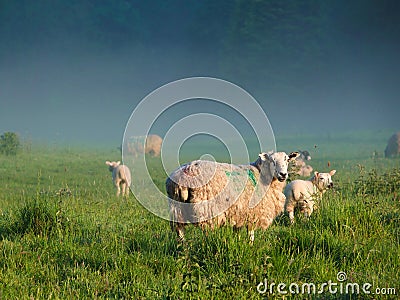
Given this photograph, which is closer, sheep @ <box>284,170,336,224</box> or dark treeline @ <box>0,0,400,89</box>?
sheep @ <box>284,170,336,224</box>

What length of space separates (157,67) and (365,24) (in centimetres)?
4549

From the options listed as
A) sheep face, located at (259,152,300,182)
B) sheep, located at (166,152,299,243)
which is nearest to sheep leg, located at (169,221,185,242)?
sheep, located at (166,152,299,243)

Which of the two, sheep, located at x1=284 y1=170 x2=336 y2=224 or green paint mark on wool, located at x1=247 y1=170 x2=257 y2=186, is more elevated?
green paint mark on wool, located at x1=247 y1=170 x2=257 y2=186

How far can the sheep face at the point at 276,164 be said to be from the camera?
24.0 ft

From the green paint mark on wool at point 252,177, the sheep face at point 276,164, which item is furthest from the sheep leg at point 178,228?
the sheep face at point 276,164

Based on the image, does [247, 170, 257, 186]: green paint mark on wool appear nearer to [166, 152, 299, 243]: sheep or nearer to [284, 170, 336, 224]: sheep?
[166, 152, 299, 243]: sheep

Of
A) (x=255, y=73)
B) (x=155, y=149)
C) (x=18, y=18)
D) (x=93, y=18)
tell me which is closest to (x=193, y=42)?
(x=93, y=18)

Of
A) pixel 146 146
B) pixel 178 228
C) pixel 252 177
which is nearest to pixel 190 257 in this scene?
pixel 178 228

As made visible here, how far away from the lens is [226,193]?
6.90 m

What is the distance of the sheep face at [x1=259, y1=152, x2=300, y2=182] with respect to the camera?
7.33 metres

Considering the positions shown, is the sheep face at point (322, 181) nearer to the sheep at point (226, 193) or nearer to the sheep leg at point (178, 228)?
the sheep at point (226, 193)

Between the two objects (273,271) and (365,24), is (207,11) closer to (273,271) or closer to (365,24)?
(365,24)

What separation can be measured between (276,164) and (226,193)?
106 cm

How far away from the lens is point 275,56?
6962cm
